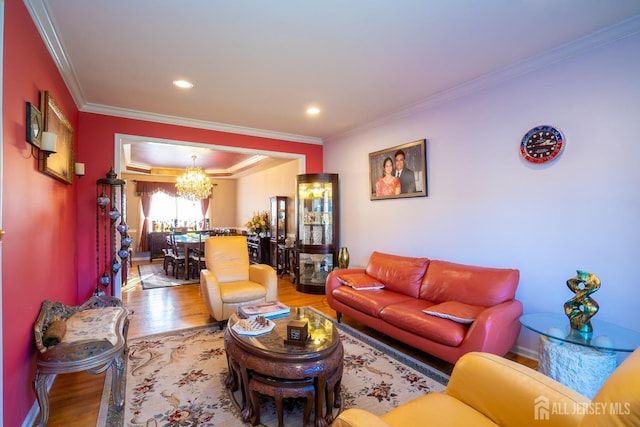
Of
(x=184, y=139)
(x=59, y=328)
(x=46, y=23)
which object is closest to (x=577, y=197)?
(x=59, y=328)

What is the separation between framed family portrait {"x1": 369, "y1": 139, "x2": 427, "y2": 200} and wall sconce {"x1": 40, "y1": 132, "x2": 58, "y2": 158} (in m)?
3.57

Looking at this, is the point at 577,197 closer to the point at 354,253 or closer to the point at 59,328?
the point at 354,253

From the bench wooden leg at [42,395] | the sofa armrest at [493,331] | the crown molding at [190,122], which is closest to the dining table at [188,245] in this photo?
the crown molding at [190,122]

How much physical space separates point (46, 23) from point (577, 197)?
4.30 meters

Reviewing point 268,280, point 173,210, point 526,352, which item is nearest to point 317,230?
point 268,280

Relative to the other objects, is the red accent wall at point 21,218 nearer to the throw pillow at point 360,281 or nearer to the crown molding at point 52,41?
the crown molding at point 52,41

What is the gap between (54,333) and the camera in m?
1.95

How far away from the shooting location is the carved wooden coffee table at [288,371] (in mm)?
1836

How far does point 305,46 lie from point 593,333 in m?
3.00

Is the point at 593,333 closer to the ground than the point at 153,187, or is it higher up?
closer to the ground

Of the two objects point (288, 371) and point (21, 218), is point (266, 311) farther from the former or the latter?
point (21, 218)

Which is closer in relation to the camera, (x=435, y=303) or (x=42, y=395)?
(x=42, y=395)

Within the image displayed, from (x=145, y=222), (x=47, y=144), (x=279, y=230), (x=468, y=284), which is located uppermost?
(x=47, y=144)

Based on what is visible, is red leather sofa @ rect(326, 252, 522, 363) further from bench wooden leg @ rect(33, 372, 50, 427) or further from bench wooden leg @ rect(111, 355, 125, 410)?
bench wooden leg @ rect(33, 372, 50, 427)
